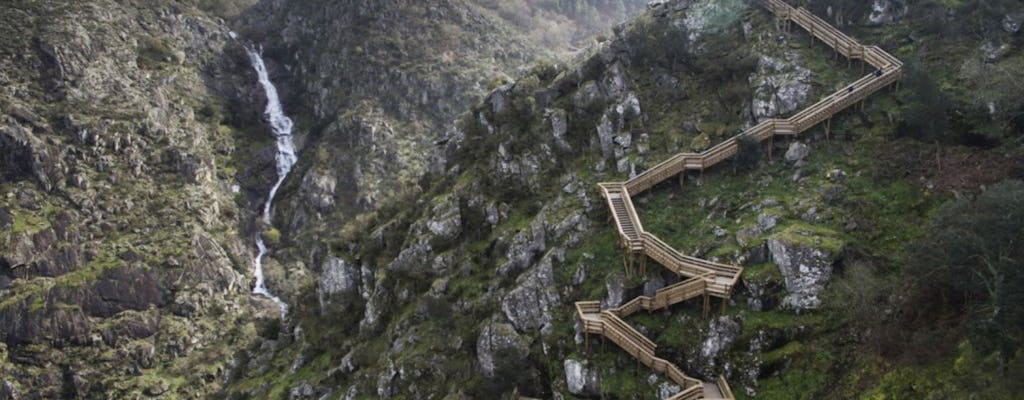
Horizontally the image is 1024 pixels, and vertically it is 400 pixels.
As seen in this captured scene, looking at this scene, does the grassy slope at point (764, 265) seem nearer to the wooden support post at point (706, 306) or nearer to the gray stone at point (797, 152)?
the gray stone at point (797, 152)

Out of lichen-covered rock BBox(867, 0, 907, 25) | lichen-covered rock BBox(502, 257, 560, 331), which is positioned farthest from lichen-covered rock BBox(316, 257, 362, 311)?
lichen-covered rock BBox(867, 0, 907, 25)

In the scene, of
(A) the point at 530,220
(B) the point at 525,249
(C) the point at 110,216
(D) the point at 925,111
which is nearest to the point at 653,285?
(B) the point at 525,249

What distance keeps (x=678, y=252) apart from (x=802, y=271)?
7270 millimetres

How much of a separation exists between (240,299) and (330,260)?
39.9 metres

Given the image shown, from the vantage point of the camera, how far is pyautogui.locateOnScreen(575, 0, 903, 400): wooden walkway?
38312mm

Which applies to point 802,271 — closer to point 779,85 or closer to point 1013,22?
point 779,85

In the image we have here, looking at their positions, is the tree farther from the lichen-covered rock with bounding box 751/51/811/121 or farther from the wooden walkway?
the lichen-covered rock with bounding box 751/51/811/121

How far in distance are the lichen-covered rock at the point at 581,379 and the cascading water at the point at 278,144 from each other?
6649 centimetres

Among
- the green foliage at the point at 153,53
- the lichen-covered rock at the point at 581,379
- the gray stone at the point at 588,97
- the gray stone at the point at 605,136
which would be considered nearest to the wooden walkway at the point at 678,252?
the lichen-covered rock at the point at 581,379

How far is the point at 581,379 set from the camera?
39.5 meters

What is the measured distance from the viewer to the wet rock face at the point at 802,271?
37000mm

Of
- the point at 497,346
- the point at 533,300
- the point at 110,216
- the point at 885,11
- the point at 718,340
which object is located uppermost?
the point at 885,11

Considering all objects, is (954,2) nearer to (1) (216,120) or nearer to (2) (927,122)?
(2) (927,122)

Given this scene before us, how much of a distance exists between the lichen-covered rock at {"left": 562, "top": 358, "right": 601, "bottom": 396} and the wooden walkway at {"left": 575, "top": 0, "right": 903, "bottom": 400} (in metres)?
1.68
